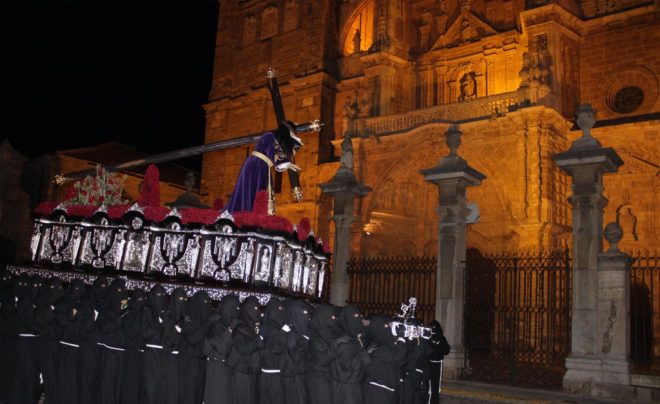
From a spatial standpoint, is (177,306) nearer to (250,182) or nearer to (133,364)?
(133,364)

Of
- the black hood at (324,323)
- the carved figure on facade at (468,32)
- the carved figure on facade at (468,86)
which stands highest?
the carved figure on facade at (468,32)

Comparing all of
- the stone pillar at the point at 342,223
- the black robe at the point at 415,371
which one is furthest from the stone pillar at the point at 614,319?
the stone pillar at the point at 342,223

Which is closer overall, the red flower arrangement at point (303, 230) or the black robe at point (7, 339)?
the black robe at point (7, 339)

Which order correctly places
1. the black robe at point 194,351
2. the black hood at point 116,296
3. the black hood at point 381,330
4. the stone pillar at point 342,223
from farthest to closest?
the stone pillar at point 342,223, the black hood at point 116,296, the black robe at point 194,351, the black hood at point 381,330

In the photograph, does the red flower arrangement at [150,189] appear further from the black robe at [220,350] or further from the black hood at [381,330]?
the black hood at [381,330]

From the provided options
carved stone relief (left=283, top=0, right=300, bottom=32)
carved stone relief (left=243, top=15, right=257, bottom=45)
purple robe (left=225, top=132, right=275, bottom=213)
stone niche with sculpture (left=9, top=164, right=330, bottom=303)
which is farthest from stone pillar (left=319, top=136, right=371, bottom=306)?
carved stone relief (left=243, top=15, right=257, bottom=45)

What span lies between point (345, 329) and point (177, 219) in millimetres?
3077

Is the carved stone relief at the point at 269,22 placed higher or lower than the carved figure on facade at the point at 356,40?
higher

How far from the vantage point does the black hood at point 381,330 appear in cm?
618

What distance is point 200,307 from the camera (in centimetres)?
654

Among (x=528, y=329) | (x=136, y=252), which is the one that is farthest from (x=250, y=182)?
(x=528, y=329)

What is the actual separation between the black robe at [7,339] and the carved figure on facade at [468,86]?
1747 cm

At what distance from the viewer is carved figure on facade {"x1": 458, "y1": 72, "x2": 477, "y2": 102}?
71.2ft

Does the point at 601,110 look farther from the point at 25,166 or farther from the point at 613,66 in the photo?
the point at 25,166
